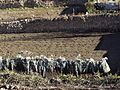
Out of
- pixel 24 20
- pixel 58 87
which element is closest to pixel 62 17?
pixel 24 20

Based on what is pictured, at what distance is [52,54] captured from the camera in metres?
23.9

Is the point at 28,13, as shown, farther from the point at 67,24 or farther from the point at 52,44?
the point at 52,44

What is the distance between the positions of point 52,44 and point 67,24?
2.47 m

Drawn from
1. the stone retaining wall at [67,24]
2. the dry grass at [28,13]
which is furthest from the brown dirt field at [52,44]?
the dry grass at [28,13]

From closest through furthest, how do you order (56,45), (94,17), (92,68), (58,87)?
(58,87) → (92,68) → (56,45) → (94,17)

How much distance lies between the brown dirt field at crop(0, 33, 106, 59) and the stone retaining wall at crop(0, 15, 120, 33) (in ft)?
1.81

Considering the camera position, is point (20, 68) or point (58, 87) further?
point (20, 68)

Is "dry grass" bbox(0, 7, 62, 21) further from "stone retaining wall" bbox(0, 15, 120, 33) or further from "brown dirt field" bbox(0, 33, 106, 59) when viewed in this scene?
"brown dirt field" bbox(0, 33, 106, 59)

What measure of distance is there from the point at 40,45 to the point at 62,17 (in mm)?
2893

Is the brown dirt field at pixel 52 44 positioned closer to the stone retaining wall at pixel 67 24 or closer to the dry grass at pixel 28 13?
the stone retaining wall at pixel 67 24

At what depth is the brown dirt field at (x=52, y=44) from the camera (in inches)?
946

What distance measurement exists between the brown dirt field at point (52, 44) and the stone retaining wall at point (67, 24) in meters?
0.55

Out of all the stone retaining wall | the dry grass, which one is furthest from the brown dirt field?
the dry grass

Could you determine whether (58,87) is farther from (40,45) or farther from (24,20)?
(24,20)
